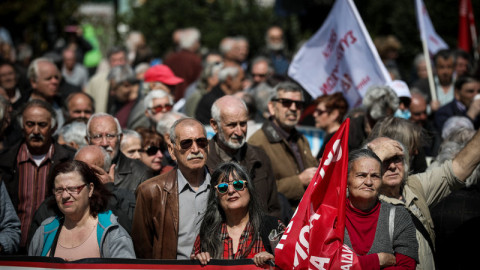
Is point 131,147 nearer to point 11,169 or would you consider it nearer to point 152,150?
point 152,150

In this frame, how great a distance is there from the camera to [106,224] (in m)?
5.48

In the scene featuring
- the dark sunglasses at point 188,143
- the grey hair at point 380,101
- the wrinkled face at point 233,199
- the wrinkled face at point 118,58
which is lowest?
the wrinkled face at point 233,199

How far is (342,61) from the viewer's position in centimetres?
888

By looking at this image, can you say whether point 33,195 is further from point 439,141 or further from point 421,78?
point 421,78

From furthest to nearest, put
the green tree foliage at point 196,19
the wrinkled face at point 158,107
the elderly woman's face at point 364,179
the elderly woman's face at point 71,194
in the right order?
1. the green tree foliage at point 196,19
2. the wrinkled face at point 158,107
3. the elderly woman's face at point 71,194
4. the elderly woman's face at point 364,179

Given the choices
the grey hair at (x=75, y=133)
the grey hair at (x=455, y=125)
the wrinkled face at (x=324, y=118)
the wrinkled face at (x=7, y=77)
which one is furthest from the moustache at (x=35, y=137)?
the grey hair at (x=455, y=125)

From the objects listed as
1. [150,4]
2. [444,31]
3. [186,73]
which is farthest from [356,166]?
[150,4]

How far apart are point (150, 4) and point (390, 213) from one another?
51.0 ft

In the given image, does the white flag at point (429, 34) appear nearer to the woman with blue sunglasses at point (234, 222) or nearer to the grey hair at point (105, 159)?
the grey hair at point (105, 159)

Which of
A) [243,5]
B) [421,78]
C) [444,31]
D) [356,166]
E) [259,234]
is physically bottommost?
[259,234]

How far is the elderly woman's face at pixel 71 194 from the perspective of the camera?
17.9ft

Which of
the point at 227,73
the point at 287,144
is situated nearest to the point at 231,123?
the point at 287,144

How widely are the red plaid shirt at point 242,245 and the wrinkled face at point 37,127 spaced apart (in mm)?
2375

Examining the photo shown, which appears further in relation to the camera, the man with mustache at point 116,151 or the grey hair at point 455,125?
the grey hair at point 455,125
